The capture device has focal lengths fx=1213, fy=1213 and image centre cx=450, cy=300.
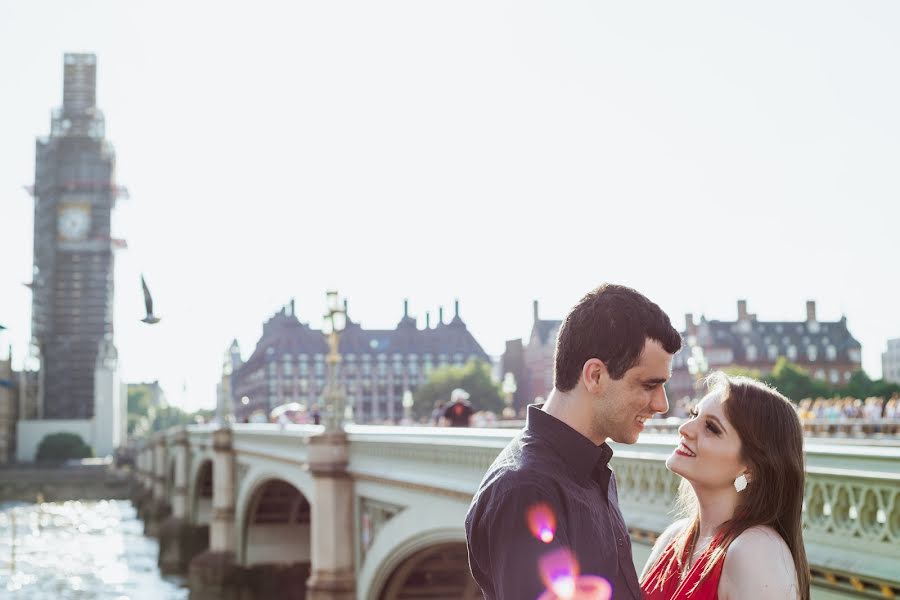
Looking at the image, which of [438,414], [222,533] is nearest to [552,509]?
[438,414]

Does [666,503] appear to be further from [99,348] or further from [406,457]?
[99,348]

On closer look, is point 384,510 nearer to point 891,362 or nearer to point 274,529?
point 274,529

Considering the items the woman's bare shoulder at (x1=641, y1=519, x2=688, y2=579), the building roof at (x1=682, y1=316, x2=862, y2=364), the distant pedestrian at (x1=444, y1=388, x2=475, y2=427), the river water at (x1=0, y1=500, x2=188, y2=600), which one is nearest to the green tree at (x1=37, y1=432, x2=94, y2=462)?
the river water at (x1=0, y1=500, x2=188, y2=600)

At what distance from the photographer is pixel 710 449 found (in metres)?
3.89

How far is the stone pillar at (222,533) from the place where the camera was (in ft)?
138

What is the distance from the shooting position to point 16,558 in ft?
169

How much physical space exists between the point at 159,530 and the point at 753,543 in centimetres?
6024

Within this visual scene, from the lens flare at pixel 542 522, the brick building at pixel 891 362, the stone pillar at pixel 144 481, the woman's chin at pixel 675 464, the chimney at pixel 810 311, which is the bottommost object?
the stone pillar at pixel 144 481

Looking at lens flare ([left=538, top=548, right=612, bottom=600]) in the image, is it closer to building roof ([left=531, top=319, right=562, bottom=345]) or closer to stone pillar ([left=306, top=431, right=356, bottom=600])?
stone pillar ([left=306, top=431, right=356, bottom=600])

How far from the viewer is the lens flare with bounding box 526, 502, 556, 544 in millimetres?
2863

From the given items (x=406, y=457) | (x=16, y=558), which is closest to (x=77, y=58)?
(x=16, y=558)

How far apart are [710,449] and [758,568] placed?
0.55m

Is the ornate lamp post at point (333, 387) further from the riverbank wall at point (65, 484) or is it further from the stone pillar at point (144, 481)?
the riverbank wall at point (65, 484)

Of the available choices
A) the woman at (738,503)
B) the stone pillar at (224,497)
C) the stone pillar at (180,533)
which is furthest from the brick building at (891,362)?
the woman at (738,503)
